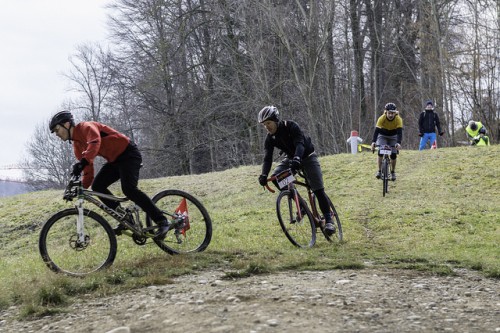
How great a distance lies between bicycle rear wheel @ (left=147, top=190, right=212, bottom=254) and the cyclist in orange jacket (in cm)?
25

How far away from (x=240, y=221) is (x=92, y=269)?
16.3 ft

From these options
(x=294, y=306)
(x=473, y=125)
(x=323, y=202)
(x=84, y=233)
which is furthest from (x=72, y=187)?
(x=473, y=125)

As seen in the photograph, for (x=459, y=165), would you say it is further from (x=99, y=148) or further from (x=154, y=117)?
(x=154, y=117)

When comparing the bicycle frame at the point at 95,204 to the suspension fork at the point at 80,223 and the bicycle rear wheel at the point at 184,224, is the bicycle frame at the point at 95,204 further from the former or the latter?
the bicycle rear wheel at the point at 184,224

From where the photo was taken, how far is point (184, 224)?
780 cm

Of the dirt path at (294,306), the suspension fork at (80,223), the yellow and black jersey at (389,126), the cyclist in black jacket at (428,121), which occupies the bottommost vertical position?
the dirt path at (294,306)

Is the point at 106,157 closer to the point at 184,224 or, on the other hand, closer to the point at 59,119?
the point at 59,119

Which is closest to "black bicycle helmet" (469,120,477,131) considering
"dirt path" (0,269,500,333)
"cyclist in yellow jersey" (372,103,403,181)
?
"cyclist in yellow jersey" (372,103,403,181)

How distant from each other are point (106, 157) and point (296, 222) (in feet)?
9.57

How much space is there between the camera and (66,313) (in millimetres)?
5582

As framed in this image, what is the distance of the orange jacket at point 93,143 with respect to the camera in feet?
22.4

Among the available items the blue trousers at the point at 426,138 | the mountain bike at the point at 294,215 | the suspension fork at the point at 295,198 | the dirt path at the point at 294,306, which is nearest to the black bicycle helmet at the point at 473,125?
the blue trousers at the point at 426,138

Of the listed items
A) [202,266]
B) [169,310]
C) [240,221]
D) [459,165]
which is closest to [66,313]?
[169,310]

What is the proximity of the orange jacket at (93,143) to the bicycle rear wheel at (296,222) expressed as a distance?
2.45m
